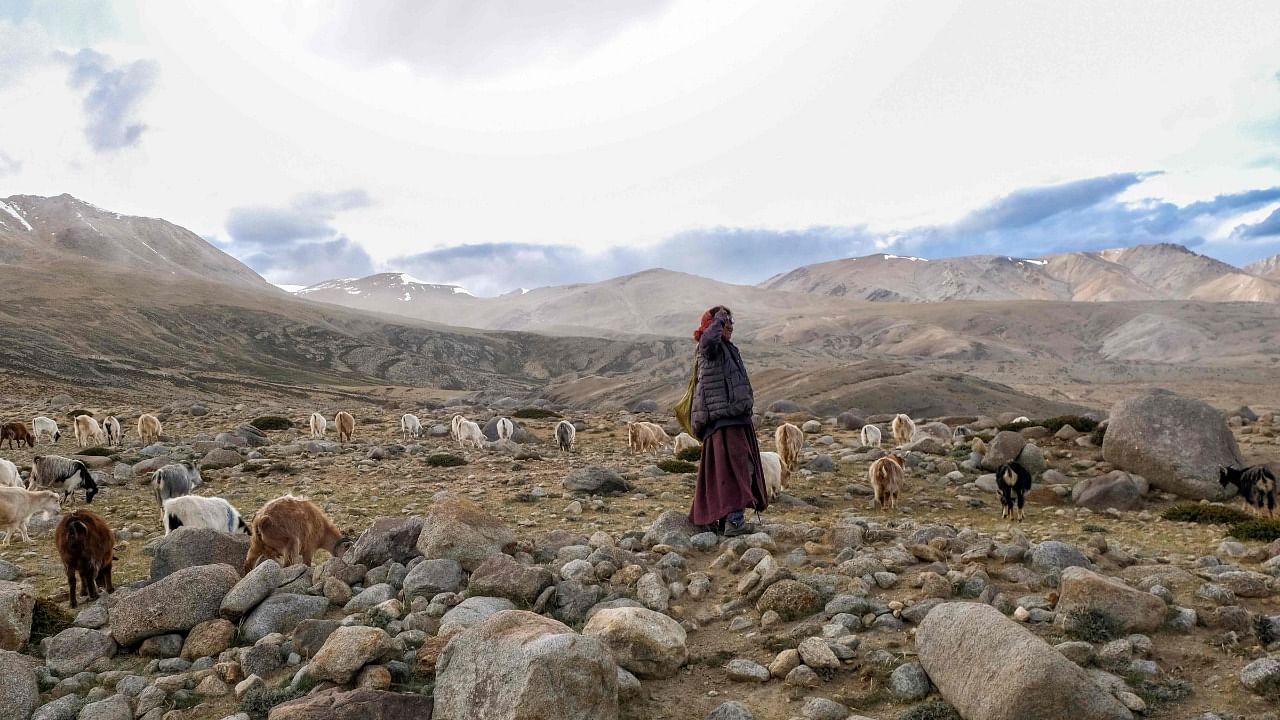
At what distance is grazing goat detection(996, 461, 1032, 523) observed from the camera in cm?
1351

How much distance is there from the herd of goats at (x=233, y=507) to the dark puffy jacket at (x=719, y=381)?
2.33 m

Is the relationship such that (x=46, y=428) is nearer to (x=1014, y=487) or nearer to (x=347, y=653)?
(x=347, y=653)

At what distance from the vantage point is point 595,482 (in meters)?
15.1

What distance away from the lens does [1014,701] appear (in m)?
4.59

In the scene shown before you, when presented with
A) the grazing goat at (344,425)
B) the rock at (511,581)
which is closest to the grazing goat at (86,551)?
the rock at (511,581)

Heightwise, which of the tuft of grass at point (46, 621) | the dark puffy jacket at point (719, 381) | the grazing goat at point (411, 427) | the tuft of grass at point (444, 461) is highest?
the dark puffy jacket at point (719, 381)

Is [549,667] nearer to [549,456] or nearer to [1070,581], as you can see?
[1070,581]

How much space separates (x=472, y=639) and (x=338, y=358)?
449 ft

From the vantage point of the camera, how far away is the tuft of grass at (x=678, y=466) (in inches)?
723

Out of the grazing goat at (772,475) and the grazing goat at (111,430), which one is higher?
the grazing goat at (111,430)

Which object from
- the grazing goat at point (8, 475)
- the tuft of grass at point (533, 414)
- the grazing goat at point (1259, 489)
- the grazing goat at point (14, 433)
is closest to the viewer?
the grazing goat at point (1259, 489)

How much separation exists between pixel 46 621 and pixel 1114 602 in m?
10.0

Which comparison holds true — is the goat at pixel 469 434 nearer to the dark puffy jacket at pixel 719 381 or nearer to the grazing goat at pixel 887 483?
the grazing goat at pixel 887 483

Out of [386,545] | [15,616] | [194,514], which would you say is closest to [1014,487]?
[386,545]
